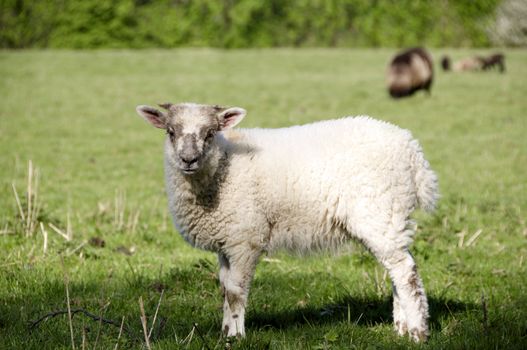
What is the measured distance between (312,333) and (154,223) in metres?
3.37

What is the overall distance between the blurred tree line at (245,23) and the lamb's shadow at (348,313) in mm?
20794

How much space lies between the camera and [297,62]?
74.3 feet

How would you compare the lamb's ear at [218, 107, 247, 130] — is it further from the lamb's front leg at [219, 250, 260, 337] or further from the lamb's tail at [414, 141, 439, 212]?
the lamb's tail at [414, 141, 439, 212]

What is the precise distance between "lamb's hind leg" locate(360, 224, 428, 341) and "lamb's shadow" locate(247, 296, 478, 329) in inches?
12.4

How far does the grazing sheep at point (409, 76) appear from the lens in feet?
54.1

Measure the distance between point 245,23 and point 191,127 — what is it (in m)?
22.4

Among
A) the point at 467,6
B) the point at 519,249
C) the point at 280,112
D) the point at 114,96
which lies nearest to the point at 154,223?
the point at 519,249

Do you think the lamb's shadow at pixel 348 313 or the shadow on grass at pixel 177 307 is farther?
the lamb's shadow at pixel 348 313

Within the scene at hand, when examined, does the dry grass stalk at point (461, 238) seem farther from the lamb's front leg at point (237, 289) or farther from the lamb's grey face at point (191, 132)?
the lamb's grey face at point (191, 132)

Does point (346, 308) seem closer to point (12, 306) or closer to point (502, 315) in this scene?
point (502, 315)

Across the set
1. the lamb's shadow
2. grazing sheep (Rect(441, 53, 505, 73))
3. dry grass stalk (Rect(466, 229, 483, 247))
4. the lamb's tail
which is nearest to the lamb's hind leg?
the lamb's shadow

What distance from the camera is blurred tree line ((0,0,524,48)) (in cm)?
2384

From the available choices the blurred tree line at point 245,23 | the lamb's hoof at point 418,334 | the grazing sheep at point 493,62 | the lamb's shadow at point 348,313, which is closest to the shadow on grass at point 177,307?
the lamb's shadow at point 348,313

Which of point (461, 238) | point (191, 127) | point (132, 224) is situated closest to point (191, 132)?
point (191, 127)
